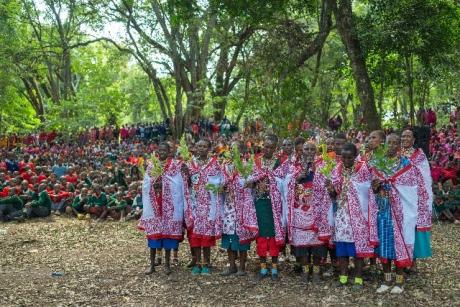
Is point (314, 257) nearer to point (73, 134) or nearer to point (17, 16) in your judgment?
point (73, 134)

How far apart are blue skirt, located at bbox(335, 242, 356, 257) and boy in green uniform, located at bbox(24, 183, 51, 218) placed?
1043cm

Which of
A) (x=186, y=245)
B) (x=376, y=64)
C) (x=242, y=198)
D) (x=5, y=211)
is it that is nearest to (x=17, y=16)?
(x=5, y=211)

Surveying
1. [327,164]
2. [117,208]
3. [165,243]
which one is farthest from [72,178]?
[327,164]

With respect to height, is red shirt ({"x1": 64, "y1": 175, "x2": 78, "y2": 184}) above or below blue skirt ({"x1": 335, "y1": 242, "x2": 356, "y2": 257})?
above

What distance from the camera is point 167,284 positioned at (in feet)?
23.9

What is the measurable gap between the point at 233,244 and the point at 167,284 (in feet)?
3.47

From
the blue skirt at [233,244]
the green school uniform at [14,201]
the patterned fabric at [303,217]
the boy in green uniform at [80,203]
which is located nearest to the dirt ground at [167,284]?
the blue skirt at [233,244]

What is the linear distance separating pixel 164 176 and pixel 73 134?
70.5ft

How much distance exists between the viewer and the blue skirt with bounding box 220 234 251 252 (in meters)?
7.35

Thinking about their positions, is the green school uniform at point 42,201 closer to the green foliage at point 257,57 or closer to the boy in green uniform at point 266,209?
the green foliage at point 257,57

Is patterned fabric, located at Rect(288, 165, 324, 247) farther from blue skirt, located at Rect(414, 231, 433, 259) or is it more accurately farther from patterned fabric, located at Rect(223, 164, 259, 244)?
blue skirt, located at Rect(414, 231, 433, 259)

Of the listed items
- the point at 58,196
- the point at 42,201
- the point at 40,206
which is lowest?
the point at 40,206

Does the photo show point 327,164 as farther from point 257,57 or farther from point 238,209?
point 257,57

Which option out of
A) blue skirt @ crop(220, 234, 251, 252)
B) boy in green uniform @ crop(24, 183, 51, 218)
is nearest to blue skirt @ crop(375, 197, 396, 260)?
blue skirt @ crop(220, 234, 251, 252)
